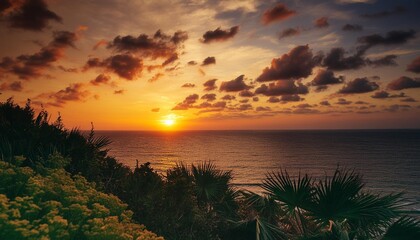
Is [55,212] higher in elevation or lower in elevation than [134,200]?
higher

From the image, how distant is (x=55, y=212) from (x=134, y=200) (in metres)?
3.99

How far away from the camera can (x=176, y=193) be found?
338 inches

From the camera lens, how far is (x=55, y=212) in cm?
389

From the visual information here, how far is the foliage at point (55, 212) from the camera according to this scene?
352 centimetres

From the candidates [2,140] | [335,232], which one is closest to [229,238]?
[335,232]

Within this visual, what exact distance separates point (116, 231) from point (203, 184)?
25.0 ft

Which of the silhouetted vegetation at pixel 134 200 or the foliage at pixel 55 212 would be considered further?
the silhouetted vegetation at pixel 134 200

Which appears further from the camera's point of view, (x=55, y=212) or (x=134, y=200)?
(x=134, y=200)

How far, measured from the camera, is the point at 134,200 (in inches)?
307

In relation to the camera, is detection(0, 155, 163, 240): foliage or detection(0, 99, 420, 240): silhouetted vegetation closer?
detection(0, 155, 163, 240): foliage

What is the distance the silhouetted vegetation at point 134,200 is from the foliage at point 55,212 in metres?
0.01

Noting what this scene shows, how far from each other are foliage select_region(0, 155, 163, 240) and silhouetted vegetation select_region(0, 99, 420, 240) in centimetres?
1

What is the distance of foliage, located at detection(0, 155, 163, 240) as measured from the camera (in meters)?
3.52

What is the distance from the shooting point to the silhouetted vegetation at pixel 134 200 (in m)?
4.18
